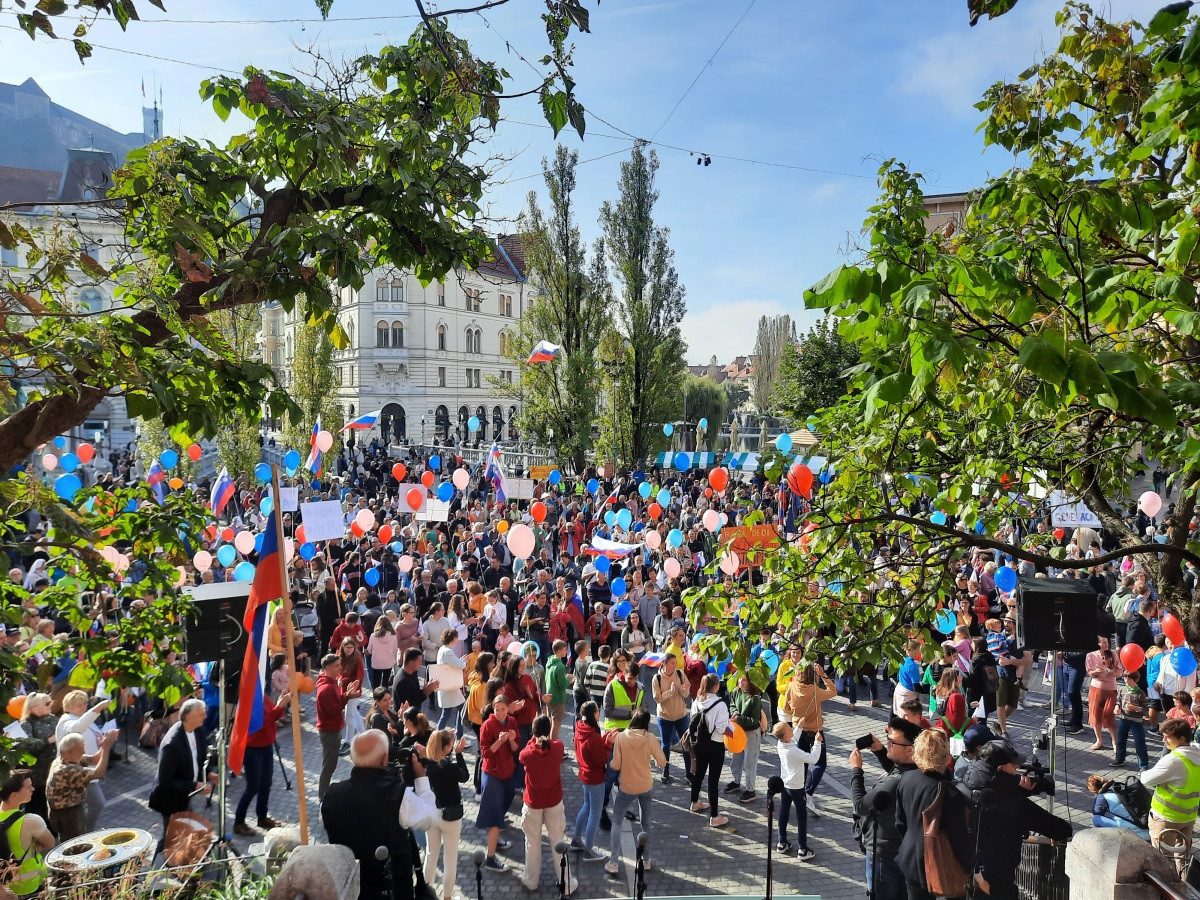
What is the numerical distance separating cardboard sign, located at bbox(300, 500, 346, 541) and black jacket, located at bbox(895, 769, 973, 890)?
10.3 meters

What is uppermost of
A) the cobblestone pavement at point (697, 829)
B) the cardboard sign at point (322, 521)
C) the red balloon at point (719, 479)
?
the red balloon at point (719, 479)

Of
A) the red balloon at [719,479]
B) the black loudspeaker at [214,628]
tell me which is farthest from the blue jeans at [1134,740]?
the black loudspeaker at [214,628]

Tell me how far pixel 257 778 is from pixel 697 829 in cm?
449

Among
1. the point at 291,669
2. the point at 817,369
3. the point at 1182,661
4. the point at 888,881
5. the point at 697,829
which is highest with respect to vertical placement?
the point at 817,369

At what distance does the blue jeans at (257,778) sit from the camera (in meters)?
7.84

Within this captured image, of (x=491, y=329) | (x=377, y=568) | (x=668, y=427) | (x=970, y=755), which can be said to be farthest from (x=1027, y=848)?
(x=491, y=329)

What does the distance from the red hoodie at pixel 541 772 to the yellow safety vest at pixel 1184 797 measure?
492 centimetres

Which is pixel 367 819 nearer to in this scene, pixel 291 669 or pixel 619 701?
pixel 291 669

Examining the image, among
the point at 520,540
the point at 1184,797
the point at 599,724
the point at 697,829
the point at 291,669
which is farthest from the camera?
the point at 520,540

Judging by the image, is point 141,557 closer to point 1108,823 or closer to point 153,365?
point 153,365

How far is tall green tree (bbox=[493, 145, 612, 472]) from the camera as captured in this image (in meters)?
32.2

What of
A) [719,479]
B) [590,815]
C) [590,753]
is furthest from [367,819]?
[719,479]

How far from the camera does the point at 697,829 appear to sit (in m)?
8.29

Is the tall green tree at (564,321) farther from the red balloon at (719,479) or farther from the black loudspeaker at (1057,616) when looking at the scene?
the black loudspeaker at (1057,616)
